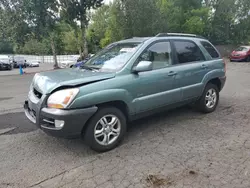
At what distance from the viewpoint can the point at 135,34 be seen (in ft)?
74.4

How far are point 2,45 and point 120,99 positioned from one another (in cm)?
6853

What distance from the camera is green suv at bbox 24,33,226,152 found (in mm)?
3215

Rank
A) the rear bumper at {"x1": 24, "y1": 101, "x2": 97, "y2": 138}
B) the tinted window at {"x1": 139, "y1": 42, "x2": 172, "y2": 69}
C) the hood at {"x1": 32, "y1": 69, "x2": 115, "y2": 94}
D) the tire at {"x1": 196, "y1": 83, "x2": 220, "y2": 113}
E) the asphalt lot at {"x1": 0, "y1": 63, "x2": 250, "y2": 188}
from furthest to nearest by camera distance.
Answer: the tire at {"x1": 196, "y1": 83, "x2": 220, "y2": 113}, the tinted window at {"x1": 139, "y1": 42, "x2": 172, "y2": 69}, the hood at {"x1": 32, "y1": 69, "x2": 115, "y2": 94}, the rear bumper at {"x1": 24, "y1": 101, "x2": 97, "y2": 138}, the asphalt lot at {"x1": 0, "y1": 63, "x2": 250, "y2": 188}

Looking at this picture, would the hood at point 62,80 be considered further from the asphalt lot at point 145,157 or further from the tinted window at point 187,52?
the tinted window at point 187,52

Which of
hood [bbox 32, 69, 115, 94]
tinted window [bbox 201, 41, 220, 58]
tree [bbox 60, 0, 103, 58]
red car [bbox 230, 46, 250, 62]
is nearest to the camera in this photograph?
hood [bbox 32, 69, 115, 94]

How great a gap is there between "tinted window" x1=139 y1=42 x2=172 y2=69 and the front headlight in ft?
4.57

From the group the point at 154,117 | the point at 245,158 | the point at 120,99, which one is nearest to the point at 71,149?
the point at 120,99

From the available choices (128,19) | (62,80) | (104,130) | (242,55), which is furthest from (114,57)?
(242,55)

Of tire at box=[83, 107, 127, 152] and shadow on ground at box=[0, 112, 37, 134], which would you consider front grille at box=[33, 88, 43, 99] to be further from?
shadow on ground at box=[0, 112, 37, 134]

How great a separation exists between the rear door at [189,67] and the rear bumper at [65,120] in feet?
6.77

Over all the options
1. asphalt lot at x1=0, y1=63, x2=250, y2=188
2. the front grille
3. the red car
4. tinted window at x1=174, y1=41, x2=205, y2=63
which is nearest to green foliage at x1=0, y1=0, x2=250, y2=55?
the red car

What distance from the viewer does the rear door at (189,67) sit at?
4551 mm

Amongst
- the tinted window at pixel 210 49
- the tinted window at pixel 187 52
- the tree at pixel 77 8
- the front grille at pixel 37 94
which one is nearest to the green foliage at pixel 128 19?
the tree at pixel 77 8

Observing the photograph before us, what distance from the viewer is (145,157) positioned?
3.37 metres
